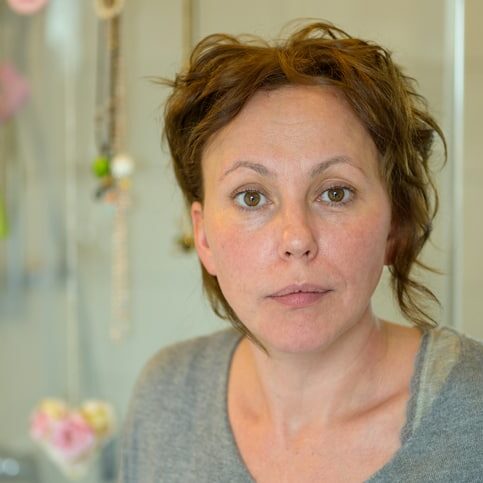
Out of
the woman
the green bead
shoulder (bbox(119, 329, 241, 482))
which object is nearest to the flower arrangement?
the green bead

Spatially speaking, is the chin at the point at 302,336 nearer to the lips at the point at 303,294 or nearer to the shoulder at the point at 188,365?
the lips at the point at 303,294

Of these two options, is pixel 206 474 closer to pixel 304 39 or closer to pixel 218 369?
pixel 218 369

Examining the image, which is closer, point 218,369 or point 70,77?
point 218,369

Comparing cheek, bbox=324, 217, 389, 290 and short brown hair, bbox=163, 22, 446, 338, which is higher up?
short brown hair, bbox=163, 22, 446, 338

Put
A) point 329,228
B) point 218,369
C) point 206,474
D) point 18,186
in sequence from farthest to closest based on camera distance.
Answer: point 18,186
point 218,369
point 206,474
point 329,228

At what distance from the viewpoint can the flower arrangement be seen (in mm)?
1817

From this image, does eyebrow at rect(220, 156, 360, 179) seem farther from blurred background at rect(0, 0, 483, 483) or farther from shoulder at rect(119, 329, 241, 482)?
blurred background at rect(0, 0, 483, 483)

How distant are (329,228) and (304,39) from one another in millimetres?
230

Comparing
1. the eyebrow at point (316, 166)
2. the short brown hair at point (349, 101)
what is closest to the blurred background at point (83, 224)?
the short brown hair at point (349, 101)

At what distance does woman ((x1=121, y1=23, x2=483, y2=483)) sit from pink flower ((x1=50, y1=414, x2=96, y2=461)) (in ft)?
2.52

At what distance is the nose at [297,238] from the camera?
0.90 metres

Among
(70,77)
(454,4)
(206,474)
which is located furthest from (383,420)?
(70,77)

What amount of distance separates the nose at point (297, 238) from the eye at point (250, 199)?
45mm

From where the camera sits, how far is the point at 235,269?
97 centimetres
